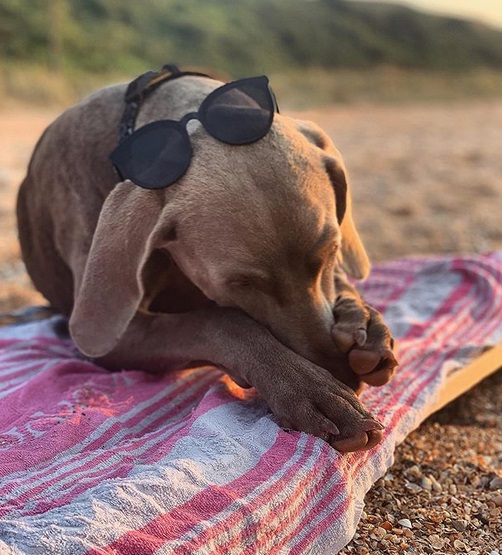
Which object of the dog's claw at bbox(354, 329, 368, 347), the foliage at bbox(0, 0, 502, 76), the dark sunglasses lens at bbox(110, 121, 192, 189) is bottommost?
the foliage at bbox(0, 0, 502, 76)

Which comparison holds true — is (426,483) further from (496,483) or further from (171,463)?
(171,463)

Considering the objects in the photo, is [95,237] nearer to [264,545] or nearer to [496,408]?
[264,545]

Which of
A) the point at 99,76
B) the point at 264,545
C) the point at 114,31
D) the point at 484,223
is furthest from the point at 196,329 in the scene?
the point at 114,31

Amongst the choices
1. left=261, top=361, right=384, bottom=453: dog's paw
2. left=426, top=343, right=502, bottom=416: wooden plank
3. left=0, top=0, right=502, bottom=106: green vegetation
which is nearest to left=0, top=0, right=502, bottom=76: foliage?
left=0, top=0, right=502, bottom=106: green vegetation

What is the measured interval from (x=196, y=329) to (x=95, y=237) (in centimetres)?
47

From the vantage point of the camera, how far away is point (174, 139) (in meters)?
2.68

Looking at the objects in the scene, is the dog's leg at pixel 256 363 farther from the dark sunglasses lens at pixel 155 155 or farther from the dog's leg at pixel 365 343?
the dark sunglasses lens at pixel 155 155

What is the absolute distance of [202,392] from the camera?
9.08ft

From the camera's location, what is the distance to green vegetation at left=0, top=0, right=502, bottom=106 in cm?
2798

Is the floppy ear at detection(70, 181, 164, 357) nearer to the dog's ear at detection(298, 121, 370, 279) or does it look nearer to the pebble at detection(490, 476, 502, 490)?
the dog's ear at detection(298, 121, 370, 279)

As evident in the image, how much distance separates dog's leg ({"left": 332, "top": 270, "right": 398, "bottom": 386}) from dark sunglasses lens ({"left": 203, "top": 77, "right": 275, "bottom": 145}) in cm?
67

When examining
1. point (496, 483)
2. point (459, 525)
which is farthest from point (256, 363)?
point (496, 483)

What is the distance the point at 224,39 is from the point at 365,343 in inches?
1525

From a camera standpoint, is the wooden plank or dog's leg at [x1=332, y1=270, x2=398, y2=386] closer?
dog's leg at [x1=332, y1=270, x2=398, y2=386]
